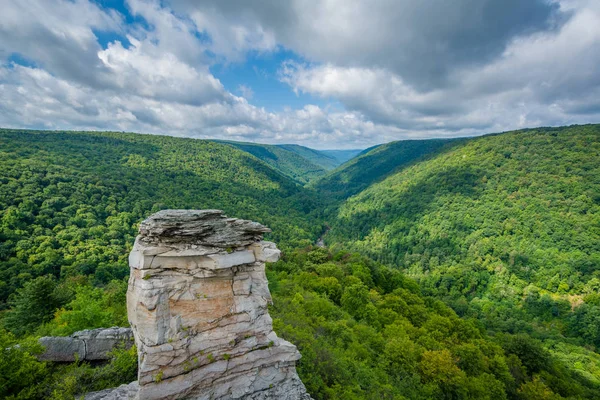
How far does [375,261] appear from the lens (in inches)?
3150

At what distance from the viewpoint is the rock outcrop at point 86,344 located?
1493cm

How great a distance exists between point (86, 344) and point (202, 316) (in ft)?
32.3

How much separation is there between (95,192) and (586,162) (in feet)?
662

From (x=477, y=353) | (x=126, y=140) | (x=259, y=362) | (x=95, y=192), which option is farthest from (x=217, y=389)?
(x=126, y=140)

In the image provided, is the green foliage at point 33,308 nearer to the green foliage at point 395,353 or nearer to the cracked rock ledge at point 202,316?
the cracked rock ledge at point 202,316

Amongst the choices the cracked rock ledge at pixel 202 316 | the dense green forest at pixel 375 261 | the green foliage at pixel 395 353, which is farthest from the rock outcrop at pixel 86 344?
the green foliage at pixel 395 353

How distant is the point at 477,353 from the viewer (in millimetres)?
28469

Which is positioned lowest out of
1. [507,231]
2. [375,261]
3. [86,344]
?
[375,261]

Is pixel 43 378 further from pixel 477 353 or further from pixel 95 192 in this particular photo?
pixel 95 192

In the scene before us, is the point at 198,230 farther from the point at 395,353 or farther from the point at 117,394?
the point at 395,353

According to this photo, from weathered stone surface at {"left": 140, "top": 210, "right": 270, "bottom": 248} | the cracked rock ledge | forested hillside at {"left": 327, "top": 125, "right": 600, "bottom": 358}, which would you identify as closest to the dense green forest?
forested hillside at {"left": 327, "top": 125, "right": 600, "bottom": 358}

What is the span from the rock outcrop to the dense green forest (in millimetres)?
600

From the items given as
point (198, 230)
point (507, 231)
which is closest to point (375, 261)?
point (507, 231)

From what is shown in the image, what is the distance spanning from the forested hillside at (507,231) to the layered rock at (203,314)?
224 feet
